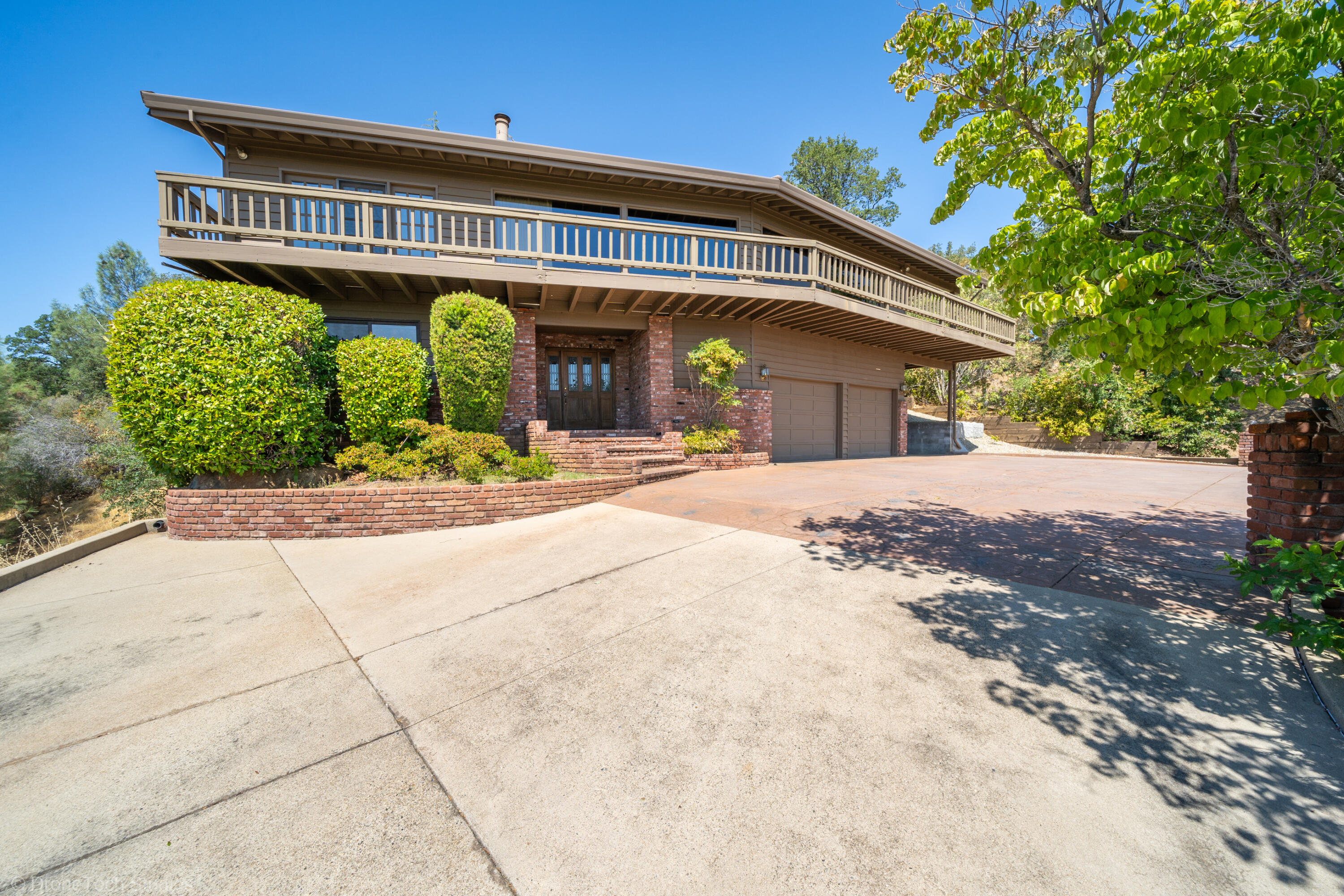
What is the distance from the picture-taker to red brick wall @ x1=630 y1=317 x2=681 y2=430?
1018 centimetres

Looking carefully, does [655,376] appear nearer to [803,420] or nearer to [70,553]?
[803,420]

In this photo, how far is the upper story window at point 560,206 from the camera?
408 inches

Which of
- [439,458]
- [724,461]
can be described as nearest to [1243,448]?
[724,461]

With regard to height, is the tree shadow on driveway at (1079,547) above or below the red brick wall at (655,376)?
below

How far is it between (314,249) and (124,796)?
839 centimetres

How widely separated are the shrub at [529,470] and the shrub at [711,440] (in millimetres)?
3216

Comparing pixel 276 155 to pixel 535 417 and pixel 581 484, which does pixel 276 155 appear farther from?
pixel 581 484

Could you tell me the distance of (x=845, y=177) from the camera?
28.6 metres

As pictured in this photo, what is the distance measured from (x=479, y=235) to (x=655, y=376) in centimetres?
420

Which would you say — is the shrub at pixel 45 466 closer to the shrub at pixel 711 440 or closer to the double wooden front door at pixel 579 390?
the double wooden front door at pixel 579 390

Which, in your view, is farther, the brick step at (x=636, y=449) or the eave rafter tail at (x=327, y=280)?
the brick step at (x=636, y=449)

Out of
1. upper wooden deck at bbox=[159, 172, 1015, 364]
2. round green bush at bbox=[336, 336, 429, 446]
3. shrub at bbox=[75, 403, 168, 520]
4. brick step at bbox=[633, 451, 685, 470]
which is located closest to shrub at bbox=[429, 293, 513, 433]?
round green bush at bbox=[336, 336, 429, 446]

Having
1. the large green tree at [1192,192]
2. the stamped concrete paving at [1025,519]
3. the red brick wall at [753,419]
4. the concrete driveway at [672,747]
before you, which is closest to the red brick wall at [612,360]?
the red brick wall at [753,419]

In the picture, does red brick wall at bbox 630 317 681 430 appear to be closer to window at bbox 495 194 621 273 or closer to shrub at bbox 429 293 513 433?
window at bbox 495 194 621 273
